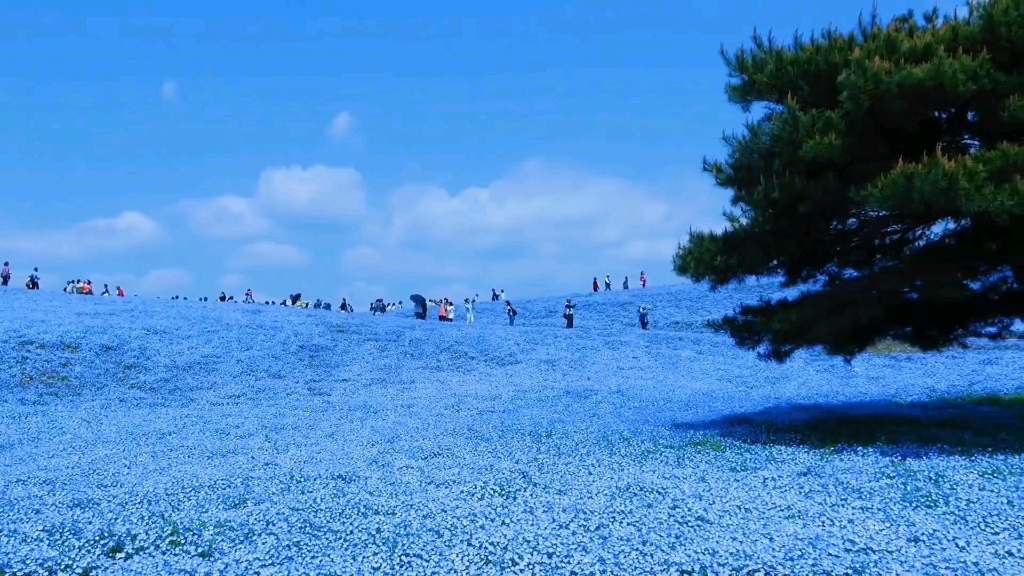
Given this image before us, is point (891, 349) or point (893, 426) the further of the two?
point (891, 349)

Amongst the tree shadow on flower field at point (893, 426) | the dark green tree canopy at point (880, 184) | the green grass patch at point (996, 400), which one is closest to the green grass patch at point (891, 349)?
the green grass patch at point (996, 400)

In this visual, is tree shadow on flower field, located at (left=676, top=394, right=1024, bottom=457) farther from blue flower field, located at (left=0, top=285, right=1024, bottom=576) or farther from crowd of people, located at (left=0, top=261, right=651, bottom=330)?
crowd of people, located at (left=0, top=261, right=651, bottom=330)

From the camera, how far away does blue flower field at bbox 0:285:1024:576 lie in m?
7.15

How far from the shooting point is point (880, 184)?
10.4 meters

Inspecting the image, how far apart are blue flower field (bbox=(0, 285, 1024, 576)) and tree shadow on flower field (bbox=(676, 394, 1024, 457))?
9 cm

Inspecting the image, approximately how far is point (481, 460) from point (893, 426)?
6.89m

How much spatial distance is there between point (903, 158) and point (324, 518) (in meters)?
8.92

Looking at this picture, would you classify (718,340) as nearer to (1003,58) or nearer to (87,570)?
(1003,58)

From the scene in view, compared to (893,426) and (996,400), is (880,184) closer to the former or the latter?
(893,426)

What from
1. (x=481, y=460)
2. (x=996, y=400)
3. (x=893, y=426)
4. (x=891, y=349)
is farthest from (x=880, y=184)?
(x=891, y=349)

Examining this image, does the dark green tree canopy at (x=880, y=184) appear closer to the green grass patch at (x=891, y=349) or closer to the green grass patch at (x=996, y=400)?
the green grass patch at (x=996, y=400)

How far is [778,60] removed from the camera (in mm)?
12227

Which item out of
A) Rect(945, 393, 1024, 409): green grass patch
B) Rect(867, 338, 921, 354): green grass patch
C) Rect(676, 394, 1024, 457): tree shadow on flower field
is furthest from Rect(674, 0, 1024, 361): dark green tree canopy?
Rect(867, 338, 921, 354): green grass patch

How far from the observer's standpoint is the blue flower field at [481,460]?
7.15 meters
